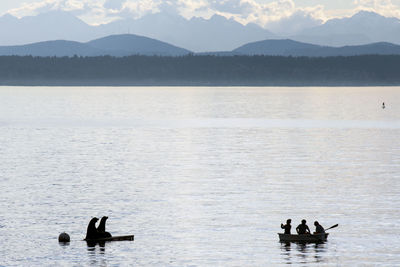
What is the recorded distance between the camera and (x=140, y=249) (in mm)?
43844

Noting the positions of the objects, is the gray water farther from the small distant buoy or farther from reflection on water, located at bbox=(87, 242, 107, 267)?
the small distant buoy

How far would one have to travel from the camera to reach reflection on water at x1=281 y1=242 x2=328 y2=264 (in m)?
41.0

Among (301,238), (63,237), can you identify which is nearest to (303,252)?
(301,238)

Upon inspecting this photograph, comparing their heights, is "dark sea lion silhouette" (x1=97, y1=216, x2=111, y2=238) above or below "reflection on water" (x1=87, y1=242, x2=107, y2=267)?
above

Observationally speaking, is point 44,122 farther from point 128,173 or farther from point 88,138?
point 128,173

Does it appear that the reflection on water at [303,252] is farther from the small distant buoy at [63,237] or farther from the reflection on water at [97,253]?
the small distant buoy at [63,237]

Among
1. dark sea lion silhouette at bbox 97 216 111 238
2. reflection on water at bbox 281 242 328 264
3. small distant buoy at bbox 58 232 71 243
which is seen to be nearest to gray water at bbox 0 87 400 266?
reflection on water at bbox 281 242 328 264

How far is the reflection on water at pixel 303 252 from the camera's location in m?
Result: 41.0

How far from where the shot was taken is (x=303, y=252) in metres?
43.0

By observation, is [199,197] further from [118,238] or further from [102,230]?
[102,230]

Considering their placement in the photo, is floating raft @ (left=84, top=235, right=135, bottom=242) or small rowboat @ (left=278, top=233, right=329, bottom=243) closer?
small rowboat @ (left=278, top=233, right=329, bottom=243)

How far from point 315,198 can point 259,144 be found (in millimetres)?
54040

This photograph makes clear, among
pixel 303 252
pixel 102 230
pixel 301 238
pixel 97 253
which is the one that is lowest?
pixel 303 252

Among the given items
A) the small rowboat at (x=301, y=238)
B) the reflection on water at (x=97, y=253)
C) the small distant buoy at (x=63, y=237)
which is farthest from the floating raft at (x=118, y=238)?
the small rowboat at (x=301, y=238)
